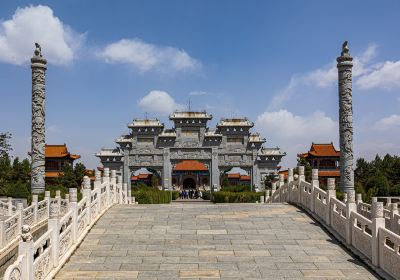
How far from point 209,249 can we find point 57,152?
4320 centimetres

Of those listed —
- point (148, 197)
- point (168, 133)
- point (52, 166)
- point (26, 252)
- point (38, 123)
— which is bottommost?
point (148, 197)

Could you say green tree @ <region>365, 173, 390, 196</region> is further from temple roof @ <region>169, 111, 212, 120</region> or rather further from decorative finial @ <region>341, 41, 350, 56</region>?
temple roof @ <region>169, 111, 212, 120</region>

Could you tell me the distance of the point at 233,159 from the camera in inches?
1692

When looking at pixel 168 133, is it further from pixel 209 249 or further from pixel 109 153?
pixel 209 249

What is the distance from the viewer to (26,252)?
6.48 m

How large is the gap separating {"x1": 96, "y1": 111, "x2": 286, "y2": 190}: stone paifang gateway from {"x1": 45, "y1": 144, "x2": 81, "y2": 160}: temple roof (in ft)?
24.9

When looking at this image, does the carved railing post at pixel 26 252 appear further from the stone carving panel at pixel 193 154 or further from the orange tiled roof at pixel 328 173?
the orange tiled roof at pixel 328 173

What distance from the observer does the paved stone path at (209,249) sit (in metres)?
7.88

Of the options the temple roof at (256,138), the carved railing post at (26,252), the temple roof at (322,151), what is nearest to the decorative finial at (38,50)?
the carved railing post at (26,252)

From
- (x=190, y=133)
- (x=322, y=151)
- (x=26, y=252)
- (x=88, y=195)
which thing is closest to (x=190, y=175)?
(x=322, y=151)

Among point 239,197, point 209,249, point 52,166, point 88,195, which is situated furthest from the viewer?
point 52,166

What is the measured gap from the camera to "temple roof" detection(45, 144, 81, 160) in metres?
49.2

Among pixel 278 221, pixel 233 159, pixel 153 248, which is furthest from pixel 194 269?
pixel 233 159

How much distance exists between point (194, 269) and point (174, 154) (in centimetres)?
3515
